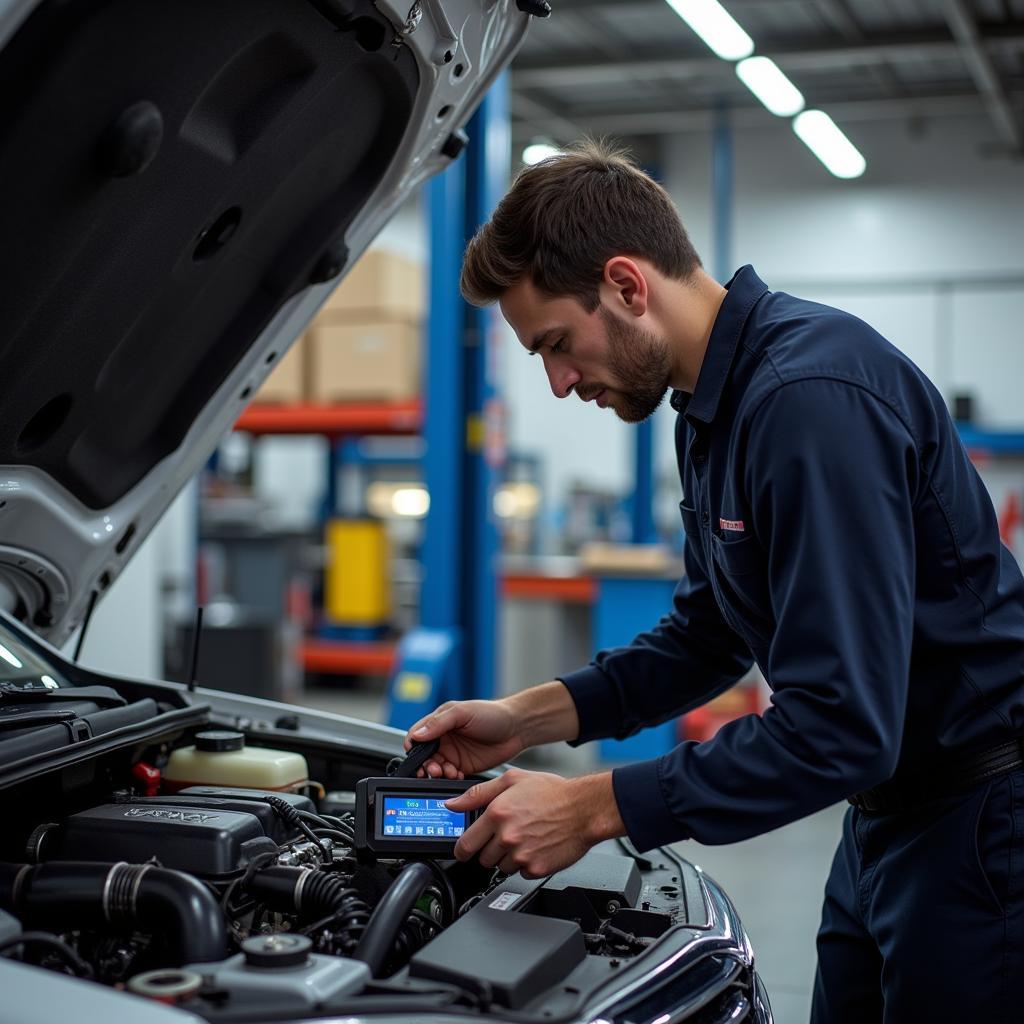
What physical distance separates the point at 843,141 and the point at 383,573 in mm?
4793

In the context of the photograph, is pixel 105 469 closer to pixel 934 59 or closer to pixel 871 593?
pixel 871 593

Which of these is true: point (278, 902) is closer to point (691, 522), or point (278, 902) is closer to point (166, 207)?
point (691, 522)

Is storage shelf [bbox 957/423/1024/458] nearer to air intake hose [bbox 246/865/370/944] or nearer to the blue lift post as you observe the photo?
the blue lift post

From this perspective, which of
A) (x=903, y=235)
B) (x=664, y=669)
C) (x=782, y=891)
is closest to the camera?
(x=664, y=669)

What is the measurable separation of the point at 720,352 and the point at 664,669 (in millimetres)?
556

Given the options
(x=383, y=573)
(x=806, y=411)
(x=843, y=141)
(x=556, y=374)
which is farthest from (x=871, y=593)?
(x=843, y=141)

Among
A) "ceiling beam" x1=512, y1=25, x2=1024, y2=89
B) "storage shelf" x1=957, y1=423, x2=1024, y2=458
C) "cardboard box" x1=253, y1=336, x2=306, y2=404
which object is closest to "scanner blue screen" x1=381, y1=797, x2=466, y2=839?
"cardboard box" x1=253, y1=336, x2=306, y2=404

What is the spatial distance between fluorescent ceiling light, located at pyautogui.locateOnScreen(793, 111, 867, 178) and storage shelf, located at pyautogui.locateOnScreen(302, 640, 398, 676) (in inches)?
181

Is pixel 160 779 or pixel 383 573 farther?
pixel 383 573

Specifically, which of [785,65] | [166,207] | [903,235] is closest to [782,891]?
[166,207]

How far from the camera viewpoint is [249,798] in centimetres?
160

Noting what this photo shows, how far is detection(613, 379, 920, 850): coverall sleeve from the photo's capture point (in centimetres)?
126

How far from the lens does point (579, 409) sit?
13.7 metres

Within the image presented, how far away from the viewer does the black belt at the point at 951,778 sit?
1449 millimetres
